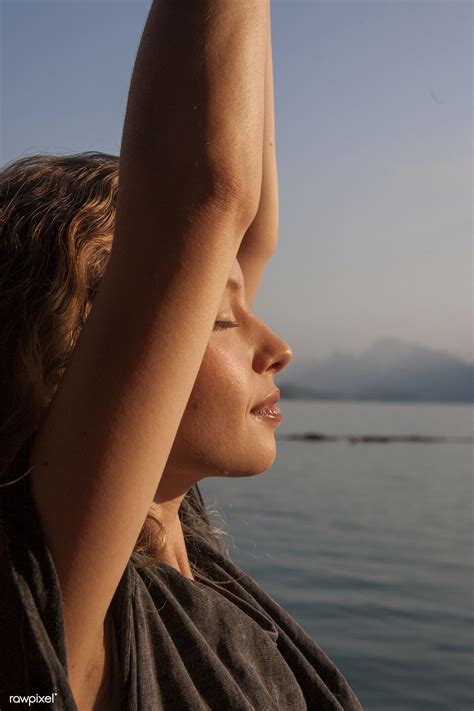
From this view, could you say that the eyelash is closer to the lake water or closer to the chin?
the chin

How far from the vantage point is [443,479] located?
61.6ft

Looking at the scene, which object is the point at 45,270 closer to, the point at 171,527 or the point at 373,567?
the point at 171,527

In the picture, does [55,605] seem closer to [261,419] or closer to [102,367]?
[102,367]

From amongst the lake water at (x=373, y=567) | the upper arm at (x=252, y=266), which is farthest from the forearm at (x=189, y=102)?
the lake water at (x=373, y=567)

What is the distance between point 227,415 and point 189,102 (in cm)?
65

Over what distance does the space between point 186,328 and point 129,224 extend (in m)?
0.13

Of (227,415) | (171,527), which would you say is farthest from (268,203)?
(171,527)

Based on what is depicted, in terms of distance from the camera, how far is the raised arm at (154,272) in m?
0.98

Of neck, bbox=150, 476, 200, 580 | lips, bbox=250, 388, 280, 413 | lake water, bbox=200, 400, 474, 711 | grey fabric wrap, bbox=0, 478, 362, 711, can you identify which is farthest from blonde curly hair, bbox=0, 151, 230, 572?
lake water, bbox=200, 400, 474, 711

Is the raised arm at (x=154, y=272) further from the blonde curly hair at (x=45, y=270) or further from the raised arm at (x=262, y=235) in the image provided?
the raised arm at (x=262, y=235)

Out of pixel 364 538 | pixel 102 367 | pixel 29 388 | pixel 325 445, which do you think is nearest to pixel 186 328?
pixel 102 367

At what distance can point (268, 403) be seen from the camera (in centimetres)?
159

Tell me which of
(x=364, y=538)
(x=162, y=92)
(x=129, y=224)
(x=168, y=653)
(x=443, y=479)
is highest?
(x=162, y=92)

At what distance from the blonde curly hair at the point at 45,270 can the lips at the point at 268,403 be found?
0.92 ft
